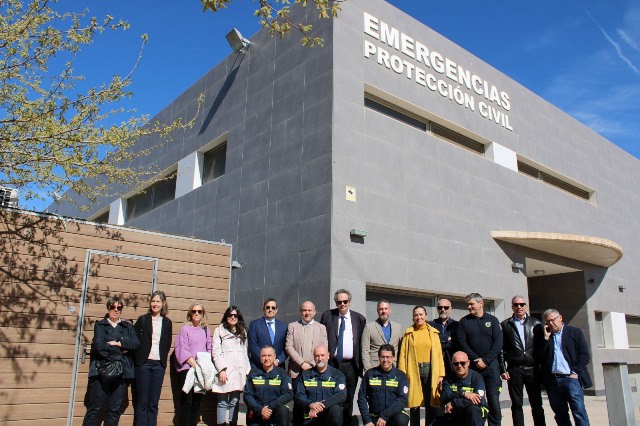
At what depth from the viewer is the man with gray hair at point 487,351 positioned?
6.47 meters

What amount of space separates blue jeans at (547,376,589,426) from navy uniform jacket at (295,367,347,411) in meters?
2.53

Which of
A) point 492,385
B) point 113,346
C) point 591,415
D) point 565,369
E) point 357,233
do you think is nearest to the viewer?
point 565,369

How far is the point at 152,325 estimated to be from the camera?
6.74 meters

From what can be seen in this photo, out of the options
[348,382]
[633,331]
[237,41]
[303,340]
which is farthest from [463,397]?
[633,331]

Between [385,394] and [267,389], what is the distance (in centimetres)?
136

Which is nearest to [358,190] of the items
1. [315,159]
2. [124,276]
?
[315,159]

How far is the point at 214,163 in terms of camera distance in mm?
13797

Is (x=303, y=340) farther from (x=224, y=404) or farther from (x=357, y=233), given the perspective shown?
(x=357, y=233)

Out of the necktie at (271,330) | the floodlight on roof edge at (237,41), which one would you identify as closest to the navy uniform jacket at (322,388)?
the necktie at (271,330)

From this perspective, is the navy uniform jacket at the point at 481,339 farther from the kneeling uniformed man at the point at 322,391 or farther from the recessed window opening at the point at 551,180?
the recessed window opening at the point at 551,180

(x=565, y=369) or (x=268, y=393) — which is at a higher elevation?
(x=565, y=369)

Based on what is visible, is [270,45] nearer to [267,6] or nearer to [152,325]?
[267,6]

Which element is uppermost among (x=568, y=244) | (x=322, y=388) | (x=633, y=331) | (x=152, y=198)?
(x=152, y=198)

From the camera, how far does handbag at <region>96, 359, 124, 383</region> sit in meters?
6.35
